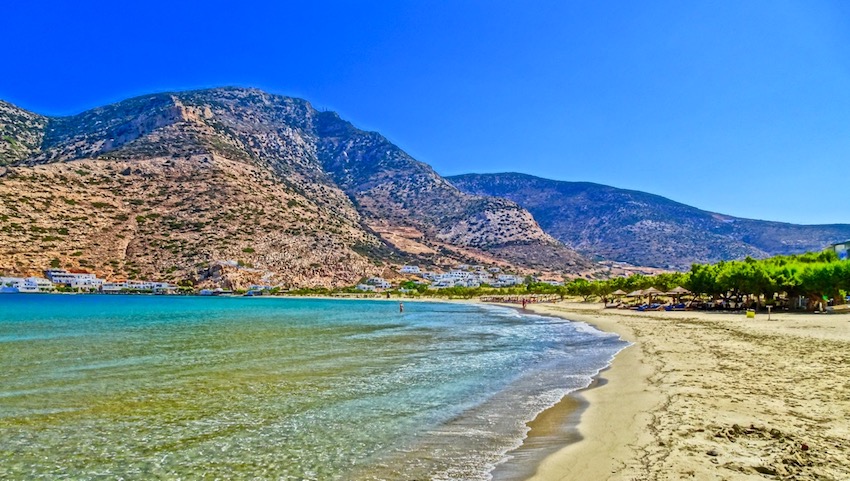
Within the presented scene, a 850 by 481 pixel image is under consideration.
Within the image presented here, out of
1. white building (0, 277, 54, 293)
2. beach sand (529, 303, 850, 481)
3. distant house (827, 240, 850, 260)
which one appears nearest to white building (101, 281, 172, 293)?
white building (0, 277, 54, 293)

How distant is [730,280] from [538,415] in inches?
1874

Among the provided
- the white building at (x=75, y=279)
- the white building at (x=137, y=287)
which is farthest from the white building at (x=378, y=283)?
the white building at (x=75, y=279)

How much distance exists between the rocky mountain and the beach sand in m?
102

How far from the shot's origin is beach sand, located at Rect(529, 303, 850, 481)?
21.0ft

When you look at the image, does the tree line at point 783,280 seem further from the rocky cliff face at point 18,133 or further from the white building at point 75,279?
the rocky cliff face at point 18,133

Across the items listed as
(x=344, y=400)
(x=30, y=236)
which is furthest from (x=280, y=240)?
(x=344, y=400)

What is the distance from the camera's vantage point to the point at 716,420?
28.6 feet

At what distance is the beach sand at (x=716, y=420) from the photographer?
6.40 meters

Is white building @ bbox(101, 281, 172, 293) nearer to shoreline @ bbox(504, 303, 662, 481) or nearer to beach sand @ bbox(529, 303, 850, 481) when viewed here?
beach sand @ bbox(529, 303, 850, 481)

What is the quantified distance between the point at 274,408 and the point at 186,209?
113997mm

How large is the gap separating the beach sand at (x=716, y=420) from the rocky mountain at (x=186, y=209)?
102m

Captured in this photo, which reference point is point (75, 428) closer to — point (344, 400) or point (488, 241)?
point (344, 400)

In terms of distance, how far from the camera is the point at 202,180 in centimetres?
12006

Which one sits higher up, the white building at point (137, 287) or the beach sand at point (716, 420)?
the beach sand at point (716, 420)
